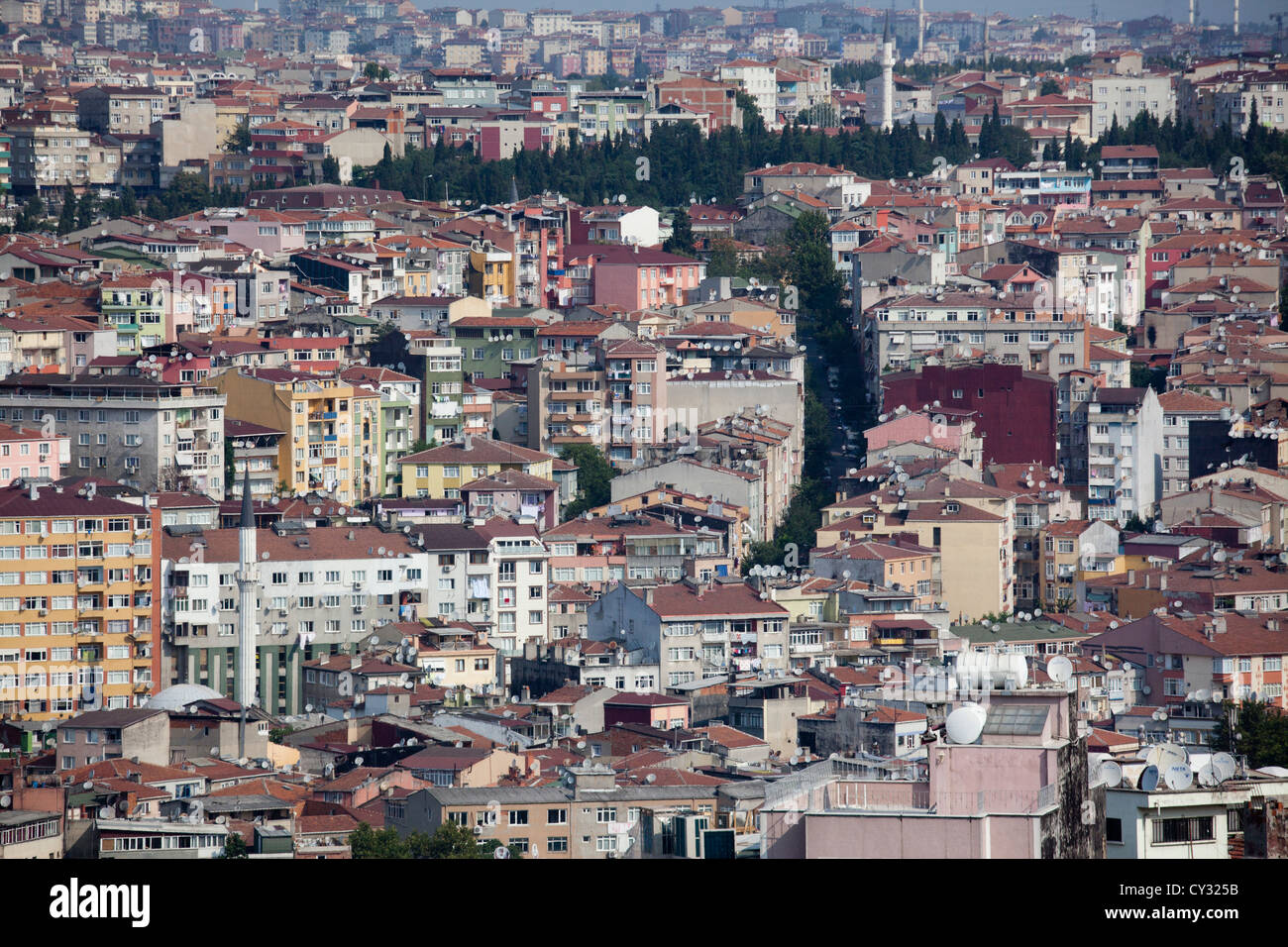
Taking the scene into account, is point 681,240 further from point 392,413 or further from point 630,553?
point 630,553

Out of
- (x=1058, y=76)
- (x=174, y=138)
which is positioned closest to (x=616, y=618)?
(x=174, y=138)

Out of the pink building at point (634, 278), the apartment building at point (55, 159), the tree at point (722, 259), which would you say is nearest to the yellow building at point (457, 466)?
the pink building at point (634, 278)

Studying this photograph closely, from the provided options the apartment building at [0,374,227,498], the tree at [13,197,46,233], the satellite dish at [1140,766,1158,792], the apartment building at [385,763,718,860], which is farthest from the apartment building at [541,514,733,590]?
the tree at [13,197,46,233]

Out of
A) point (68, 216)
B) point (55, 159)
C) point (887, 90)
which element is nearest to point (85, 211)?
point (68, 216)

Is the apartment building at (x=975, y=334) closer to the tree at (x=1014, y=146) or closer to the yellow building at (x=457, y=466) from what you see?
the yellow building at (x=457, y=466)

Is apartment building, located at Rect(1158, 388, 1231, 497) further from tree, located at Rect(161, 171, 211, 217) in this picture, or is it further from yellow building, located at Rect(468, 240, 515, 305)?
tree, located at Rect(161, 171, 211, 217)
